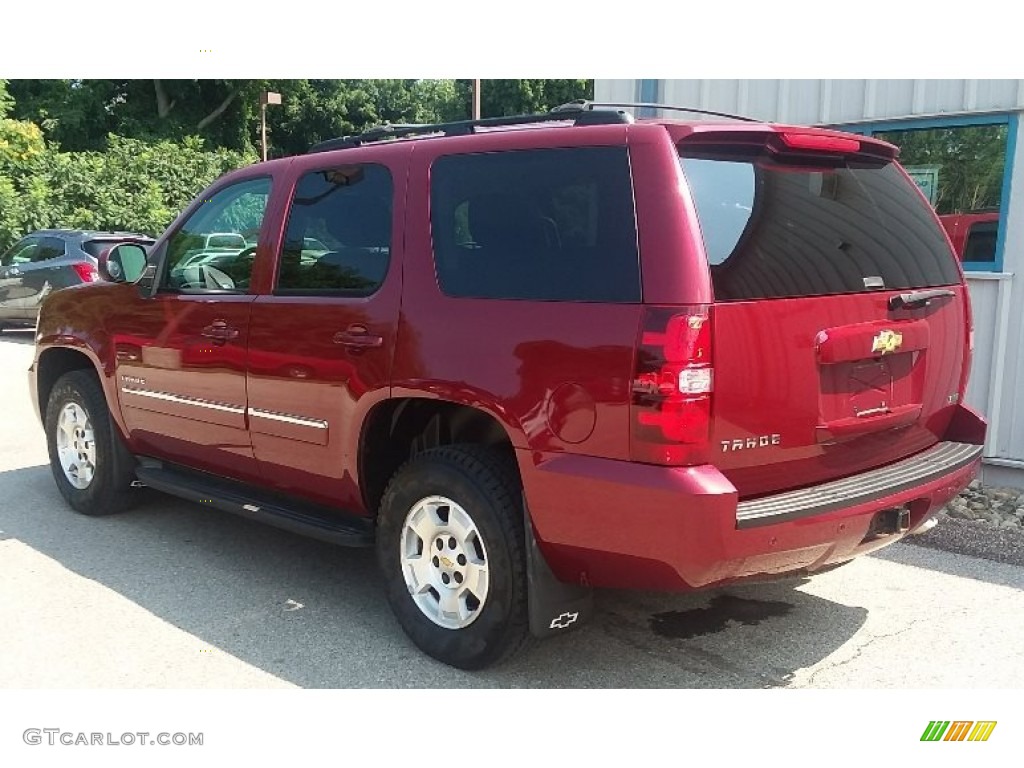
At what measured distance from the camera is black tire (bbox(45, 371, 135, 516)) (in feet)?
17.1

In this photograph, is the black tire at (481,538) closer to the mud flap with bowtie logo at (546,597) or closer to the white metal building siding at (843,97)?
the mud flap with bowtie logo at (546,597)

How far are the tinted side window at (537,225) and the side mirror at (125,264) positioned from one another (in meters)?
2.29

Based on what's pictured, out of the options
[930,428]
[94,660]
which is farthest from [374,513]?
[930,428]

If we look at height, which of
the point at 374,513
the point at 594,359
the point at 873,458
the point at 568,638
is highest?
the point at 594,359

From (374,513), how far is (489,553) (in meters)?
0.83

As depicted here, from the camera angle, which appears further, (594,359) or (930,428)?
(930,428)

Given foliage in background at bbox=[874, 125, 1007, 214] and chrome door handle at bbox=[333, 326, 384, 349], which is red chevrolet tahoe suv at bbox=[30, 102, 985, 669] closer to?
chrome door handle at bbox=[333, 326, 384, 349]

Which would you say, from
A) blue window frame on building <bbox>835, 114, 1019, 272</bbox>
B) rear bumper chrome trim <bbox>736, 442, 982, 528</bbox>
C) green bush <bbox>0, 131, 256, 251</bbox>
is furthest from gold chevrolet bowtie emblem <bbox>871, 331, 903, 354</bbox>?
green bush <bbox>0, 131, 256, 251</bbox>

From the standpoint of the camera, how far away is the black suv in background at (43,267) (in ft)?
43.8

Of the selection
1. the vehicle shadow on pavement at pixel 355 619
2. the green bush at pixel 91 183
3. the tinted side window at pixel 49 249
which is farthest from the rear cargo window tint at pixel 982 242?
the green bush at pixel 91 183

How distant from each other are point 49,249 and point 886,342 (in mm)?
13841

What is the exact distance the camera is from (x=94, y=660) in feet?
11.6

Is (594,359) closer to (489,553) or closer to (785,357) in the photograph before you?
(785,357)

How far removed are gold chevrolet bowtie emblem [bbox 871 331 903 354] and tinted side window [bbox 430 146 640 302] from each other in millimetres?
967
